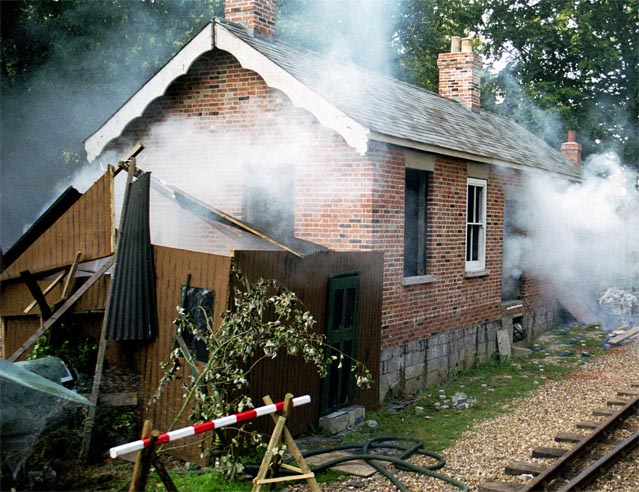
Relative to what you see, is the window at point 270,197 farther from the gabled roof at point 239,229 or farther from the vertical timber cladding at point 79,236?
the vertical timber cladding at point 79,236

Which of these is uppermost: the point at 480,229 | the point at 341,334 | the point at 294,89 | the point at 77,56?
the point at 77,56

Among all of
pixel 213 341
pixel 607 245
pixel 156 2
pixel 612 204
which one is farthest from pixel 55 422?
pixel 607 245

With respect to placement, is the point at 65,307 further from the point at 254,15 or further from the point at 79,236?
the point at 254,15

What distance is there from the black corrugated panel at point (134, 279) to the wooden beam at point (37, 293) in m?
0.91

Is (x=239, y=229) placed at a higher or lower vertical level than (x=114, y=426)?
higher

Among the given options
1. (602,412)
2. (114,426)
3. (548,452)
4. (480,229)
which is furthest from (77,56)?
(548,452)

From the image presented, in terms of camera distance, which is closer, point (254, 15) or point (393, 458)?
point (393, 458)

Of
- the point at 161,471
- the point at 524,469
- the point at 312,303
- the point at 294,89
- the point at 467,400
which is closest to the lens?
the point at 161,471

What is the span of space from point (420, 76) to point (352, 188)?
18.5m

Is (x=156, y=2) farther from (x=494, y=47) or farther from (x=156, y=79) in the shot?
(x=494, y=47)

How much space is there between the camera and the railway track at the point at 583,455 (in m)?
6.90

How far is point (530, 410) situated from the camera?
33.3 feet

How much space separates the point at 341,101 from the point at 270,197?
2.08m

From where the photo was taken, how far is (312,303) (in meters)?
8.63
